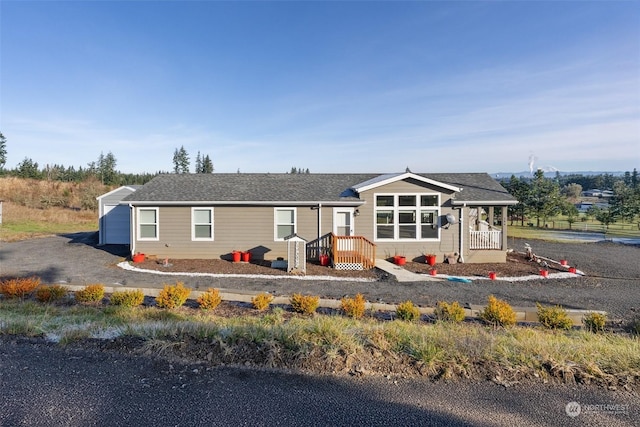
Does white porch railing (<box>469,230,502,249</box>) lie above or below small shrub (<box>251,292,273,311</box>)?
above

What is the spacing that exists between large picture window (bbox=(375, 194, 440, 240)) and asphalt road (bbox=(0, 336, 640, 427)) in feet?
34.7

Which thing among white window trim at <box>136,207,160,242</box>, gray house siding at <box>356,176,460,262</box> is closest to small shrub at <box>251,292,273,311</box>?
gray house siding at <box>356,176,460,262</box>

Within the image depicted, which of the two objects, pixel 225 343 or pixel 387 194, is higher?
pixel 387 194

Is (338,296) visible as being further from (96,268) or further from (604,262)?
(604,262)

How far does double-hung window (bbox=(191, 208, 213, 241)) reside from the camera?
13.9 m

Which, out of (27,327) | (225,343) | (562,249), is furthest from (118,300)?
(562,249)

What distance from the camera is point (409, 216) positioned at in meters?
14.0

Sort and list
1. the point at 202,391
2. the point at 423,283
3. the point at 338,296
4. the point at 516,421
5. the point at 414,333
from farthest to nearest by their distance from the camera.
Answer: the point at 423,283 < the point at 338,296 < the point at 414,333 < the point at 202,391 < the point at 516,421

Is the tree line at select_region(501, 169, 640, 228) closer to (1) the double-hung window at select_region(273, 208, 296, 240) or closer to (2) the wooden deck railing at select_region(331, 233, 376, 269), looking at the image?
(2) the wooden deck railing at select_region(331, 233, 376, 269)

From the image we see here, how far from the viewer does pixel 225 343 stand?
414 centimetres

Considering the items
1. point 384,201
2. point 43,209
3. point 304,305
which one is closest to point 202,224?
point 384,201

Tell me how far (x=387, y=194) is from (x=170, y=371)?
1136 centimetres

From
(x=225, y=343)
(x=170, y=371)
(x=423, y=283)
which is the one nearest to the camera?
(x=170, y=371)

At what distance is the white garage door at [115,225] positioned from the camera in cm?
1717
